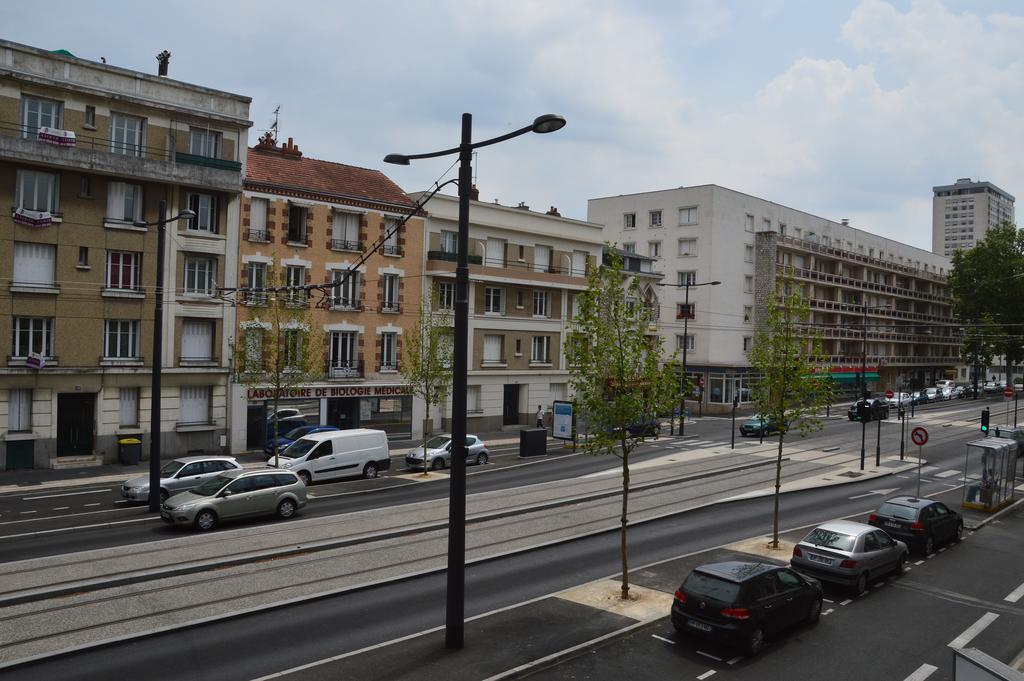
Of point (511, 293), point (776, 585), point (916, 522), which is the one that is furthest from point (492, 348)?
point (776, 585)

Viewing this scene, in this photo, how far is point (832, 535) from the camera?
1777 centimetres

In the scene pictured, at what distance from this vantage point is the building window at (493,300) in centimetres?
4809

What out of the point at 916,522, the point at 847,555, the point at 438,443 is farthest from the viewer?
the point at 438,443

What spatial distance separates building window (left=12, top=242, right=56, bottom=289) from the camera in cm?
3177

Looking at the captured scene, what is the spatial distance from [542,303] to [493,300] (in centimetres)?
430

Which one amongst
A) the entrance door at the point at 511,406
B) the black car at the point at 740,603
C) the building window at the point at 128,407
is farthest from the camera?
the entrance door at the point at 511,406

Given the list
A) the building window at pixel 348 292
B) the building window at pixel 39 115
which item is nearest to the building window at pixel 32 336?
the building window at pixel 39 115

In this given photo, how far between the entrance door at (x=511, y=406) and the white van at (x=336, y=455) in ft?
58.7

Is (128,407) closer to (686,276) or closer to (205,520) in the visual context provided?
(205,520)

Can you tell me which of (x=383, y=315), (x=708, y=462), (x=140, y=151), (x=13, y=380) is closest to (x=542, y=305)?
(x=383, y=315)

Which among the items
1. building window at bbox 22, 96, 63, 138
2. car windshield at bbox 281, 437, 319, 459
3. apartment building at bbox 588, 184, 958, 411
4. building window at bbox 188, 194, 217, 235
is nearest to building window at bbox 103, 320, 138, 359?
building window at bbox 188, 194, 217, 235

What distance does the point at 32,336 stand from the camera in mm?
32031

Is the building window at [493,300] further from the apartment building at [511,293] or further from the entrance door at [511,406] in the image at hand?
the entrance door at [511,406]

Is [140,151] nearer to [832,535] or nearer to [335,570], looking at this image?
[335,570]
